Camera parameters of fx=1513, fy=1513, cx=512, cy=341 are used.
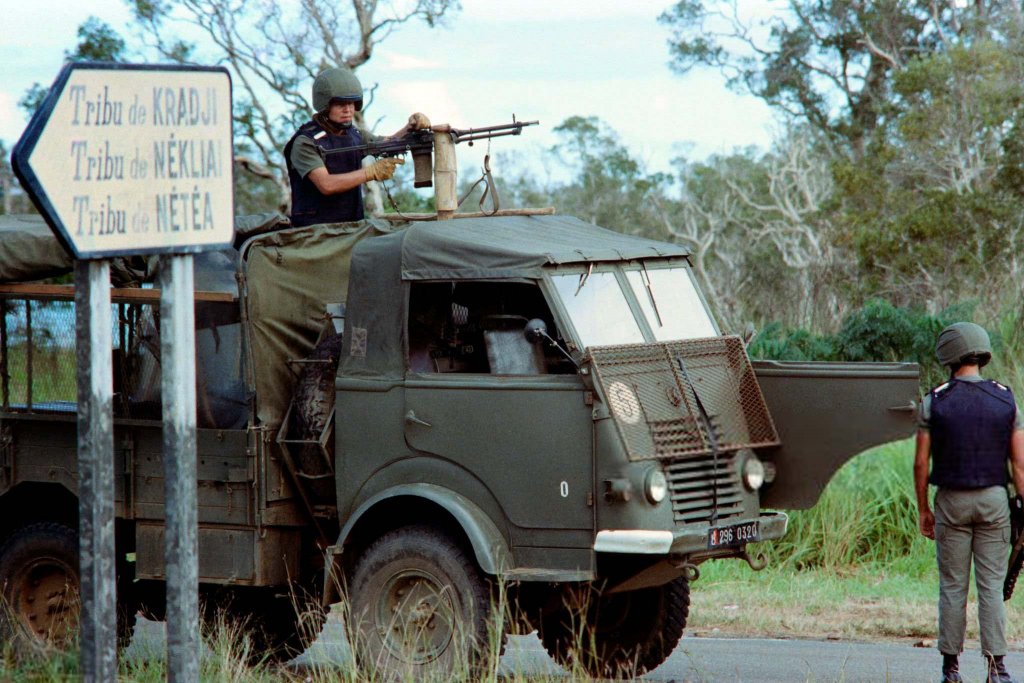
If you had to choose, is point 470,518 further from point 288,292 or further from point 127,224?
point 127,224

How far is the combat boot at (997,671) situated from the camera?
750 cm

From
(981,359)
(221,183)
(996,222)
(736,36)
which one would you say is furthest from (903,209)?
(221,183)

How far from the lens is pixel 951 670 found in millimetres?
7691

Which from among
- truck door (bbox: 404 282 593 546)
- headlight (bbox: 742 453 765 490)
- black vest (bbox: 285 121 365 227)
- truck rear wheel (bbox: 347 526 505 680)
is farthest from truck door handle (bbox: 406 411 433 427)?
black vest (bbox: 285 121 365 227)

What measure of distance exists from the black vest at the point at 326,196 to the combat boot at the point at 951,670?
430cm

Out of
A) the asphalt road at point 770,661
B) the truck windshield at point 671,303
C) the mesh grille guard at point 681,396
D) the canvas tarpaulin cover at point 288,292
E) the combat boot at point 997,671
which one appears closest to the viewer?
the mesh grille guard at point 681,396

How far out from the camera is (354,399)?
793 centimetres

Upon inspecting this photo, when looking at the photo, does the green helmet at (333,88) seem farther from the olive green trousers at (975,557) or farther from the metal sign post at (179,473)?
the olive green trousers at (975,557)

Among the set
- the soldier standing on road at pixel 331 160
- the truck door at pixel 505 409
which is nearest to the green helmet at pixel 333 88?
the soldier standing on road at pixel 331 160

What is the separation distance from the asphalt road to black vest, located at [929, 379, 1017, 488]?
1.18 metres

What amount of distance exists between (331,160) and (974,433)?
4.15 metres

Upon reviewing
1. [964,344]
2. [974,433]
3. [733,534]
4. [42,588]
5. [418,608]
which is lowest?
[42,588]

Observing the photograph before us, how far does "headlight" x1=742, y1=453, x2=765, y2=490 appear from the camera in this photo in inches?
304

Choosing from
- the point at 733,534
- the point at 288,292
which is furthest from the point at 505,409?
the point at 288,292
